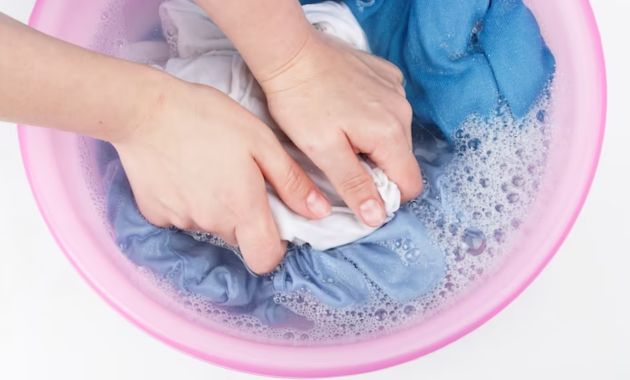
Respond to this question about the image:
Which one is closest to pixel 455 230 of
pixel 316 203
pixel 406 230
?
pixel 406 230

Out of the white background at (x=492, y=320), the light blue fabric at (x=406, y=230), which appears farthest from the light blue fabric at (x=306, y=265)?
the white background at (x=492, y=320)

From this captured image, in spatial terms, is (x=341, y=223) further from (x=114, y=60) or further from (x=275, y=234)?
(x=114, y=60)

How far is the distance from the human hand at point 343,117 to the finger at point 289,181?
2cm

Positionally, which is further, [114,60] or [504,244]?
[504,244]

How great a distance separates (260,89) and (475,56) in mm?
238

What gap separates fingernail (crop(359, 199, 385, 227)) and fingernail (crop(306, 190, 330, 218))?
0.12 feet

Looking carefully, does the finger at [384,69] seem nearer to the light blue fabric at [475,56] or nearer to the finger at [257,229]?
the light blue fabric at [475,56]

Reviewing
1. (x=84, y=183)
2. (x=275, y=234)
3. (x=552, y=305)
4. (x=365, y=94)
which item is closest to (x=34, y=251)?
(x=84, y=183)

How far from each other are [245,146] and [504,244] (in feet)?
1.00

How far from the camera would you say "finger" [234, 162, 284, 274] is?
0.75m

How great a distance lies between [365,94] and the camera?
792mm

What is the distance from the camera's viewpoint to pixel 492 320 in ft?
2.98

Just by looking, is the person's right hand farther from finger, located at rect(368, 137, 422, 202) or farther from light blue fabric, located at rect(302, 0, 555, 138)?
light blue fabric, located at rect(302, 0, 555, 138)

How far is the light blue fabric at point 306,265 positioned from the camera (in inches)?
33.1
